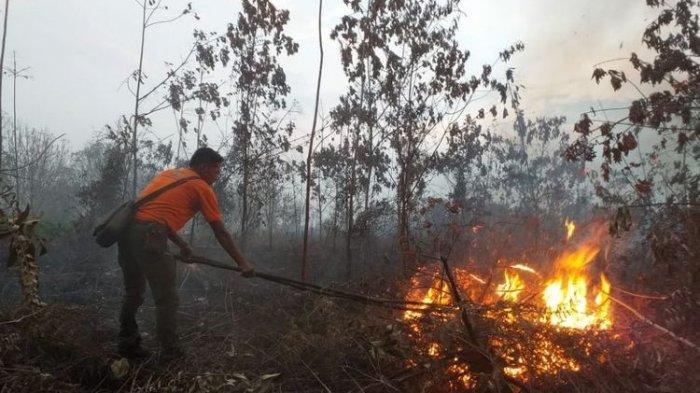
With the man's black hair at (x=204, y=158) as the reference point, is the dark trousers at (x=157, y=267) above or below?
below

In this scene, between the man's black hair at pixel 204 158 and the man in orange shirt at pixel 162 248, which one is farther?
the man's black hair at pixel 204 158

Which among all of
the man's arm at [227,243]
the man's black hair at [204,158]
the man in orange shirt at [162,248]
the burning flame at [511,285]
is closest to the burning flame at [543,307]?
the burning flame at [511,285]

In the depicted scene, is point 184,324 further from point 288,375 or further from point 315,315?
point 288,375

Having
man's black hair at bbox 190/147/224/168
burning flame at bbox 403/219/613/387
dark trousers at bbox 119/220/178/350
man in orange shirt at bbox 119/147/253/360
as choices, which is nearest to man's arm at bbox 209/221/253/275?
man in orange shirt at bbox 119/147/253/360

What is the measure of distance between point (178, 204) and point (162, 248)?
0.41 meters

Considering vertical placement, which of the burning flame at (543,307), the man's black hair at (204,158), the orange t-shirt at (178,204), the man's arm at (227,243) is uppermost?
the man's black hair at (204,158)

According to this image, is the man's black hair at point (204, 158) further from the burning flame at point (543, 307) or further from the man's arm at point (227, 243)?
the burning flame at point (543, 307)

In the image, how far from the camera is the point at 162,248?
12.8ft

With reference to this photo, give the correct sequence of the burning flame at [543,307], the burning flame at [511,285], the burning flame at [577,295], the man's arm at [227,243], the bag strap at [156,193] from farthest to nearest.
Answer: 1. the burning flame at [511,285]
2. the burning flame at [577,295]
3. the bag strap at [156,193]
4. the man's arm at [227,243]
5. the burning flame at [543,307]

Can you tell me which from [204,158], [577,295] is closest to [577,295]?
[577,295]

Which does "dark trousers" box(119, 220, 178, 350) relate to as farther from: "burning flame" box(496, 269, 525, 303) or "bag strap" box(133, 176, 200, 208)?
"burning flame" box(496, 269, 525, 303)

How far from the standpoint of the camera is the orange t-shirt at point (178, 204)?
157 inches

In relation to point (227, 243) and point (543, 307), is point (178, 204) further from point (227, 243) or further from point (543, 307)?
point (543, 307)

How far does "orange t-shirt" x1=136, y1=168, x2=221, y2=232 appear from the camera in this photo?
3.98 metres
